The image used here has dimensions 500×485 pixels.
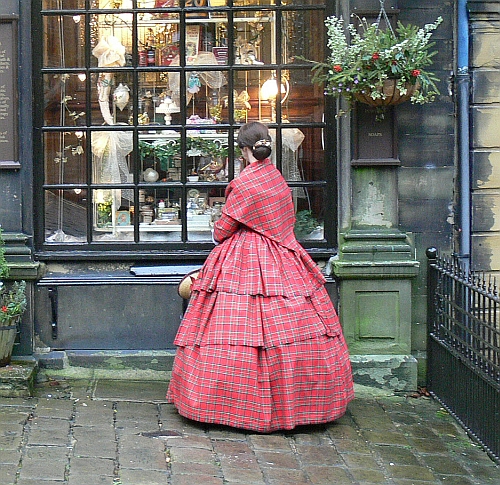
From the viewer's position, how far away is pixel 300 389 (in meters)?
Answer: 6.22

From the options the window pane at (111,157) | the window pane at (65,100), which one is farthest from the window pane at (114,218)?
the window pane at (65,100)

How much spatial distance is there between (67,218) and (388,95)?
257cm

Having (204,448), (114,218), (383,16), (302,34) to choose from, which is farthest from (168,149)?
(204,448)

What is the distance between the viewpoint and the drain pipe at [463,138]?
735 cm

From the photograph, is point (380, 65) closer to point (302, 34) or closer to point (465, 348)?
point (302, 34)

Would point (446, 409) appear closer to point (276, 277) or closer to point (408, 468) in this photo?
point (408, 468)

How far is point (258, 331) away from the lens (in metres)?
6.14

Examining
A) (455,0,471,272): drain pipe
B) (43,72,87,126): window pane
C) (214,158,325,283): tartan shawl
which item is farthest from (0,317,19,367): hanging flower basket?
(455,0,471,272): drain pipe

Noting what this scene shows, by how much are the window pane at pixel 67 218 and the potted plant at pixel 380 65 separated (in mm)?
2069

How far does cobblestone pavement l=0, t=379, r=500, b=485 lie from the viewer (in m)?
5.46

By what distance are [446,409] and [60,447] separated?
2753 millimetres

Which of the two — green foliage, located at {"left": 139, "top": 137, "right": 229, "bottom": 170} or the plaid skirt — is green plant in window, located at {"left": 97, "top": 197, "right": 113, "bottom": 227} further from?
the plaid skirt

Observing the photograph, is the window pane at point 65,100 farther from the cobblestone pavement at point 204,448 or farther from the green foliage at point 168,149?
the cobblestone pavement at point 204,448

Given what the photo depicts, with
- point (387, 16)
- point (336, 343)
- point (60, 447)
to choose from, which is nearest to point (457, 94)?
point (387, 16)
